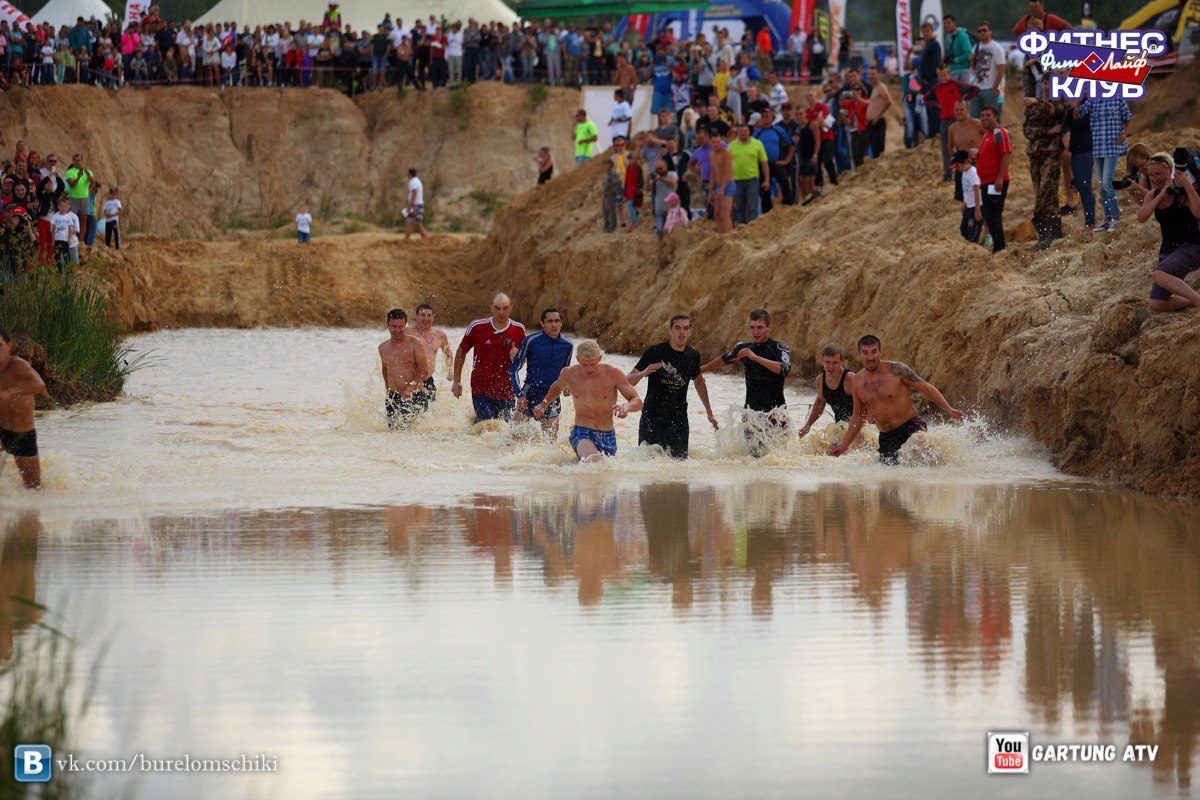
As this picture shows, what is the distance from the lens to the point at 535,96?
40938mm

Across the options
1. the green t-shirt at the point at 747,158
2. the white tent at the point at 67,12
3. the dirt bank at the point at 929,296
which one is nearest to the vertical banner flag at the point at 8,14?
the white tent at the point at 67,12

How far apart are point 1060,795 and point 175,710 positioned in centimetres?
358

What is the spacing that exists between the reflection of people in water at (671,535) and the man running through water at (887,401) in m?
1.82

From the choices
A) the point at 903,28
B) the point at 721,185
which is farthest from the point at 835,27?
the point at 721,185

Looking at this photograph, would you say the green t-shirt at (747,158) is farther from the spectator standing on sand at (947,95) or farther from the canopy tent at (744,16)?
the canopy tent at (744,16)

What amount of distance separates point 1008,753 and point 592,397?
813 centimetres

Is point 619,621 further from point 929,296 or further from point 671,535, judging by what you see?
point 929,296

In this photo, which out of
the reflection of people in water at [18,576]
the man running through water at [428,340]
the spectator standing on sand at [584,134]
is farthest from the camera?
the spectator standing on sand at [584,134]

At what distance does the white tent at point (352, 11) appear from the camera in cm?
3806

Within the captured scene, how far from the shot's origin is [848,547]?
9.79 m

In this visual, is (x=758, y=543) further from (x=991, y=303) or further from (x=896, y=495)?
(x=991, y=303)

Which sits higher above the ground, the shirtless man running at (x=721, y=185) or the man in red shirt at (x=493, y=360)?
the shirtless man running at (x=721, y=185)

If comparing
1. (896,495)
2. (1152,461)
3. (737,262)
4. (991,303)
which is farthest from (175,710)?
(737,262)

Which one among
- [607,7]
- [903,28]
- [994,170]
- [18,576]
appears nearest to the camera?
[18,576]
